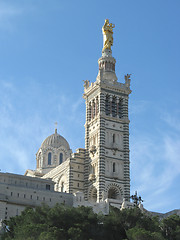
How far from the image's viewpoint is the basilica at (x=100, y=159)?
76938 mm

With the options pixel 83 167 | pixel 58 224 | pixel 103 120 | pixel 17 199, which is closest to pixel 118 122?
pixel 103 120

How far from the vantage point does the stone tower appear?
8300 centimetres

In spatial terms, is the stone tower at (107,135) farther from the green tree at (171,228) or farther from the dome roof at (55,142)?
the dome roof at (55,142)

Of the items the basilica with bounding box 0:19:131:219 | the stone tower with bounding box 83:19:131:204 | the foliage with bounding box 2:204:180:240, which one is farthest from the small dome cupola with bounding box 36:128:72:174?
the foliage with bounding box 2:204:180:240

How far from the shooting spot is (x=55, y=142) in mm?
102500

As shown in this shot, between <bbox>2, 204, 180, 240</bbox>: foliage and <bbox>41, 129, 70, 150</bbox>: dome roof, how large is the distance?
118 ft

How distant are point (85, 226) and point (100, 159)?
2121 cm

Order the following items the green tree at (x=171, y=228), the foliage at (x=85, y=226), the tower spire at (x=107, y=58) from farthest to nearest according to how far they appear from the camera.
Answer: the tower spire at (x=107, y=58) → the green tree at (x=171, y=228) → the foliage at (x=85, y=226)

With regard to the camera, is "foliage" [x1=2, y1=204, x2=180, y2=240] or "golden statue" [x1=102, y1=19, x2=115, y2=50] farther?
"golden statue" [x1=102, y1=19, x2=115, y2=50]

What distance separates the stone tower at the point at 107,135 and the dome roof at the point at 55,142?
14008mm

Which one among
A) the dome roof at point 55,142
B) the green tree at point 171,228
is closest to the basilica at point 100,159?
the dome roof at point 55,142

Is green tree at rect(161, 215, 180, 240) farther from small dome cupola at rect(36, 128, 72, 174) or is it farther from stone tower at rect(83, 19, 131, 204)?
small dome cupola at rect(36, 128, 72, 174)

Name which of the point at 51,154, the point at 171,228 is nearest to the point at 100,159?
the point at 171,228

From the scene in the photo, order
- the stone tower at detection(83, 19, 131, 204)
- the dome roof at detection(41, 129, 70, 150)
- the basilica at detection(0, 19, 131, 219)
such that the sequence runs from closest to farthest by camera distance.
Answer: the basilica at detection(0, 19, 131, 219)
the stone tower at detection(83, 19, 131, 204)
the dome roof at detection(41, 129, 70, 150)
